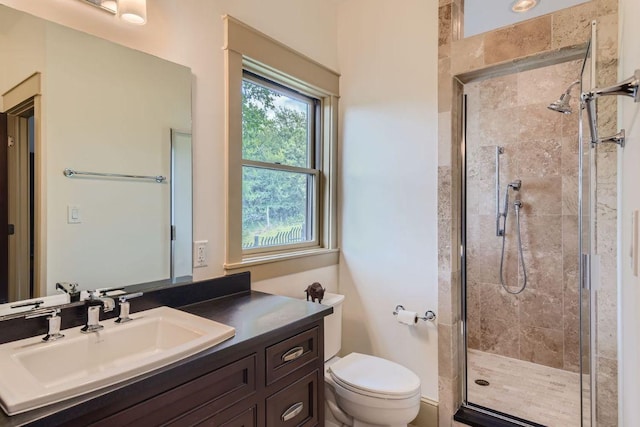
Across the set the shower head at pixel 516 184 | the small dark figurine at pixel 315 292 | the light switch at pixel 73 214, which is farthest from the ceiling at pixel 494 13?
the light switch at pixel 73 214

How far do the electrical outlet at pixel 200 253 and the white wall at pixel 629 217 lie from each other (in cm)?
160

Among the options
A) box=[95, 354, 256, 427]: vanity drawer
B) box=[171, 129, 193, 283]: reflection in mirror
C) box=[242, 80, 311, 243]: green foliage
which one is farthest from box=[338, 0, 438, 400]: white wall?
box=[95, 354, 256, 427]: vanity drawer

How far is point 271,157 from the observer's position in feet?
7.18

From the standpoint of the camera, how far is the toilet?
65.3 inches

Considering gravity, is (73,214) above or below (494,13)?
below

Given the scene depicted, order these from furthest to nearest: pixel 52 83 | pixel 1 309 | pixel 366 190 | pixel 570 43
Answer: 1. pixel 366 190
2. pixel 570 43
3. pixel 52 83
4. pixel 1 309

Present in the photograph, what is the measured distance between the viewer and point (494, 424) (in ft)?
6.43

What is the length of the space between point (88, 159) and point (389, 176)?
1605 mm

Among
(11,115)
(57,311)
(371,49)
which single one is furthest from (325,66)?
(57,311)

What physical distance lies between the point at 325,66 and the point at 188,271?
1.59 m

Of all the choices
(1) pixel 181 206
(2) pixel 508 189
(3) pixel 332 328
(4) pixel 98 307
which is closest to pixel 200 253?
(1) pixel 181 206

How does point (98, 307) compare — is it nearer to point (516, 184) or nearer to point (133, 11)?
point (133, 11)

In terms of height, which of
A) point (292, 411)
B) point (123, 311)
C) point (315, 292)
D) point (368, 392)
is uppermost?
point (123, 311)

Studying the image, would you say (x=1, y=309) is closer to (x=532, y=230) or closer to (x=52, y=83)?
(x=52, y=83)
